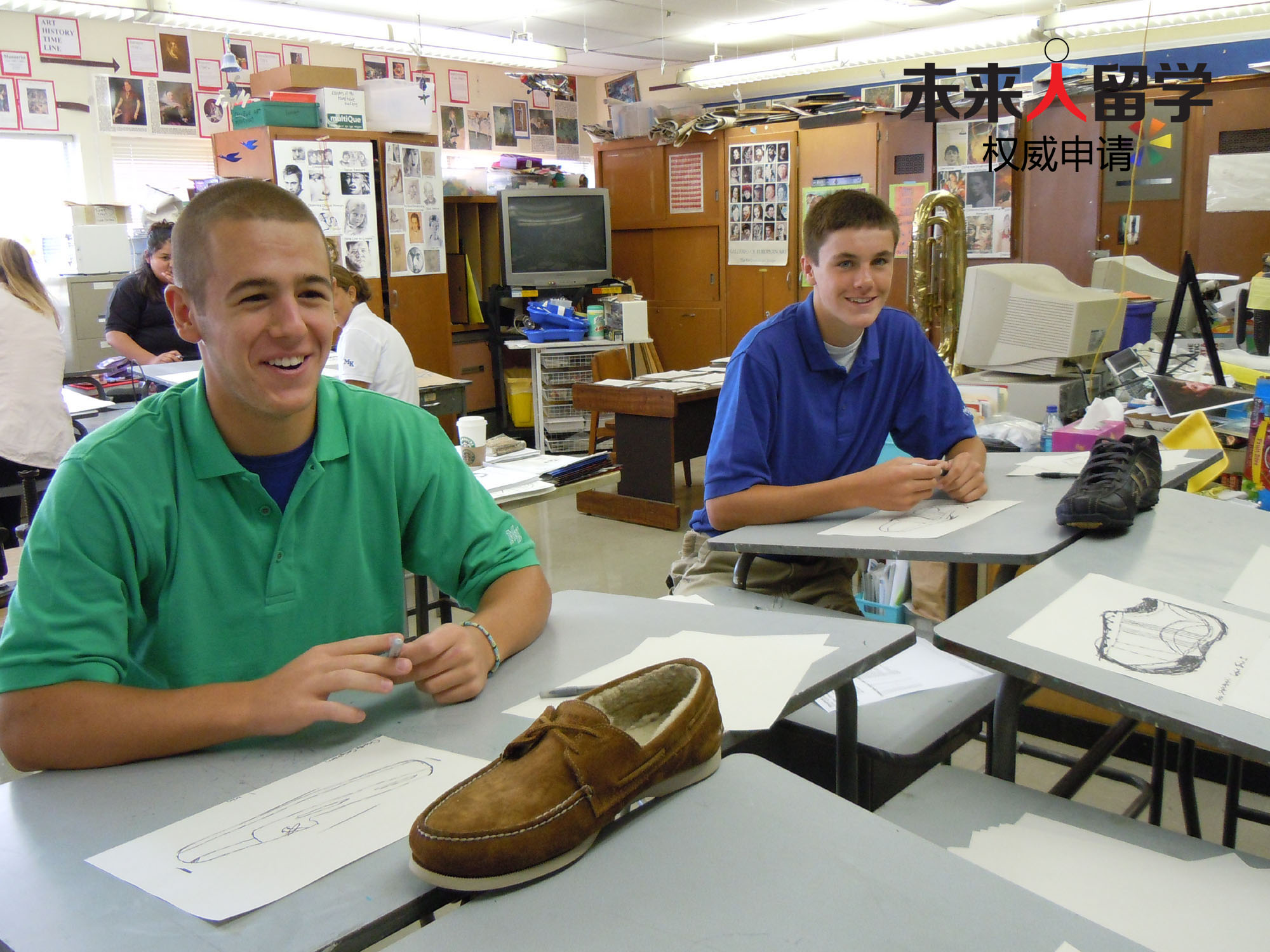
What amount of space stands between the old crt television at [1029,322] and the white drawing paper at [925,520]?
1478 mm

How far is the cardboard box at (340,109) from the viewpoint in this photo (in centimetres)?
566

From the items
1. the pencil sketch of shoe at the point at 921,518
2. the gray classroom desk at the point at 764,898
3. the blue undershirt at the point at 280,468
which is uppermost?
the blue undershirt at the point at 280,468

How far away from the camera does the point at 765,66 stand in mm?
6574

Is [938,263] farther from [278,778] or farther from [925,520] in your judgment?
[278,778]

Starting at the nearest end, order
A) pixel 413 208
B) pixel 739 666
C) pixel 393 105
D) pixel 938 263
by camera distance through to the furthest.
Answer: pixel 739 666, pixel 938 263, pixel 393 105, pixel 413 208

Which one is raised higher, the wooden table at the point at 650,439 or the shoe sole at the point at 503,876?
the shoe sole at the point at 503,876

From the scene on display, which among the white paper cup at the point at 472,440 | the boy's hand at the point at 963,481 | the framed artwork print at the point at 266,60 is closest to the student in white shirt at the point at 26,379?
the white paper cup at the point at 472,440

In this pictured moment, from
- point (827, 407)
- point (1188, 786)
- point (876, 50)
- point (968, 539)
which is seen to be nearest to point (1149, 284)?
point (876, 50)

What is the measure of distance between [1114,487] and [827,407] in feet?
2.11

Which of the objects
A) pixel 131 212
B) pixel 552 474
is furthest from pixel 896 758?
pixel 131 212

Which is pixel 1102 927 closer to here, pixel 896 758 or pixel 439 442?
pixel 896 758

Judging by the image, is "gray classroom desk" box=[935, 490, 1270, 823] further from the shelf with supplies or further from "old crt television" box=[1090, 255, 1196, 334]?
the shelf with supplies

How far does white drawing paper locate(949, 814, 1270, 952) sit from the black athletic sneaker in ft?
2.12

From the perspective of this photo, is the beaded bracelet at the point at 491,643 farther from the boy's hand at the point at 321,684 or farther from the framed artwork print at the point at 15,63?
the framed artwork print at the point at 15,63
